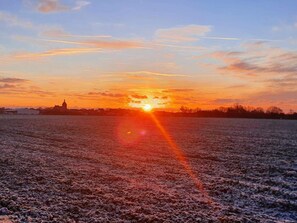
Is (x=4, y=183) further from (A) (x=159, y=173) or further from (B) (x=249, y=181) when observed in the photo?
(B) (x=249, y=181)

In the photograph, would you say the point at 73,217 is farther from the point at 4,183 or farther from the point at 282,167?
the point at 282,167

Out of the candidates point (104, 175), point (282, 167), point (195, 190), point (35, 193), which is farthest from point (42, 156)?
point (282, 167)

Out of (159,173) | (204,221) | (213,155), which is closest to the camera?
(204,221)

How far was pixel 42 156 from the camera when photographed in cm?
2450

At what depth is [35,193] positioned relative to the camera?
14.0 m

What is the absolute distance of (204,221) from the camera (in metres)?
11.2

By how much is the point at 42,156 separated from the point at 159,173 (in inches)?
350

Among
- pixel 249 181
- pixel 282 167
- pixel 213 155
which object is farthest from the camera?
pixel 213 155

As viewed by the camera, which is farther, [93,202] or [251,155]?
[251,155]

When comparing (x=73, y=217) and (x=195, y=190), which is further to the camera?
(x=195, y=190)

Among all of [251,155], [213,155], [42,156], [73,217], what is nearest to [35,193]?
[73,217]

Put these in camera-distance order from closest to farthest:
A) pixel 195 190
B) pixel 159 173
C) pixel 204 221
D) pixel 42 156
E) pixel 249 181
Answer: pixel 204 221
pixel 195 190
pixel 249 181
pixel 159 173
pixel 42 156

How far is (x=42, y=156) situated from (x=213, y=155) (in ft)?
37.1

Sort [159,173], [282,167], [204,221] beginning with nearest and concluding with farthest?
[204,221], [159,173], [282,167]
